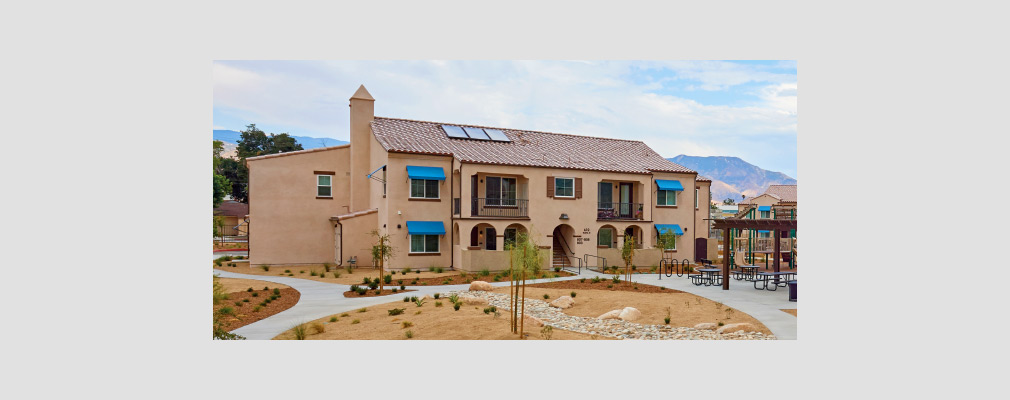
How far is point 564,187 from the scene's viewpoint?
76.4ft

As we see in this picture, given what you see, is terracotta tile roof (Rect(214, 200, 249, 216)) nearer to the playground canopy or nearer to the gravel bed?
the playground canopy

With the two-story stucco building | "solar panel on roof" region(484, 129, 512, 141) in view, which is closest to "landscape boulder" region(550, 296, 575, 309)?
the two-story stucco building

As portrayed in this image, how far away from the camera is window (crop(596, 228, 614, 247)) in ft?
82.7

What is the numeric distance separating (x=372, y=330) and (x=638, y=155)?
21.5 meters

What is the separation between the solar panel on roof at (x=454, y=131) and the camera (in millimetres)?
24542

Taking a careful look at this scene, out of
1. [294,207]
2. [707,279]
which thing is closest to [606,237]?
[707,279]

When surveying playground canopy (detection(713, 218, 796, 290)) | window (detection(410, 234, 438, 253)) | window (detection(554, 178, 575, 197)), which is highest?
window (detection(554, 178, 575, 197))

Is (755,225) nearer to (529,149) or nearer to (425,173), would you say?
(529,149)

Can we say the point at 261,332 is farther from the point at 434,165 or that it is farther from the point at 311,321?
the point at 434,165

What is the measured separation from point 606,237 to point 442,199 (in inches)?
331

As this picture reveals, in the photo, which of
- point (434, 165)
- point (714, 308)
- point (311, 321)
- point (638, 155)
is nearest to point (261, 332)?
point (311, 321)

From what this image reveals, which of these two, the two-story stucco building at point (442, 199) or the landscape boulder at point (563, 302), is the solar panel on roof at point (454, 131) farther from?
the landscape boulder at point (563, 302)

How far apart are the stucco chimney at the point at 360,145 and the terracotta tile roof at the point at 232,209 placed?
25.1 m

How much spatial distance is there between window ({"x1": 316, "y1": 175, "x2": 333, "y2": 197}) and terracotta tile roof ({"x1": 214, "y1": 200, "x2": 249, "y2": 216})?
79.7 feet
